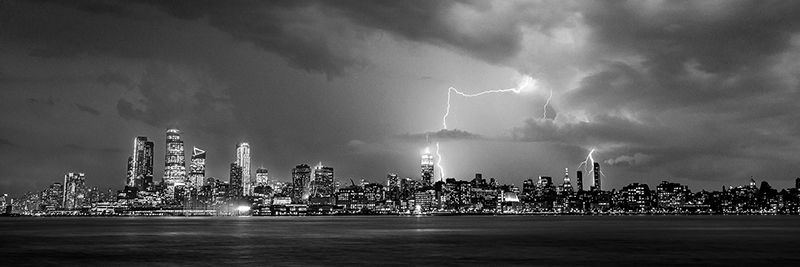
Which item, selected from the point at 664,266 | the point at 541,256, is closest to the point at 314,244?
the point at 541,256

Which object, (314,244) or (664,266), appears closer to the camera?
(664,266)

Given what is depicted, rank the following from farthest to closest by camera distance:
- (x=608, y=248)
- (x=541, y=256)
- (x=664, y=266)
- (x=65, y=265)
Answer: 1. (x=608, y=248)
2. (x=541, y=256)
3. (x=65, y=265)
4. (x=664, y=266)

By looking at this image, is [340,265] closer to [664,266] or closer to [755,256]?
[664,266]

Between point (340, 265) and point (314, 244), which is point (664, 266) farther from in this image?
point (314, 244)

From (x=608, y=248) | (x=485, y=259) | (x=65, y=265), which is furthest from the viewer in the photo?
(x=608, y=248)

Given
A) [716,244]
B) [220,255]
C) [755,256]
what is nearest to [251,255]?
[220,255]

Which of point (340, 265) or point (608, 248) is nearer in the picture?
point (340, 265)

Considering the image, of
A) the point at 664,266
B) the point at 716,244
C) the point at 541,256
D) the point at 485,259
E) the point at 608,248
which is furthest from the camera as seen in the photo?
the point at 716,244

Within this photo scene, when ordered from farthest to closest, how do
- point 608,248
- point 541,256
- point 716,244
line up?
1. point 716,244
2. point 608,248
3. point 541,256
